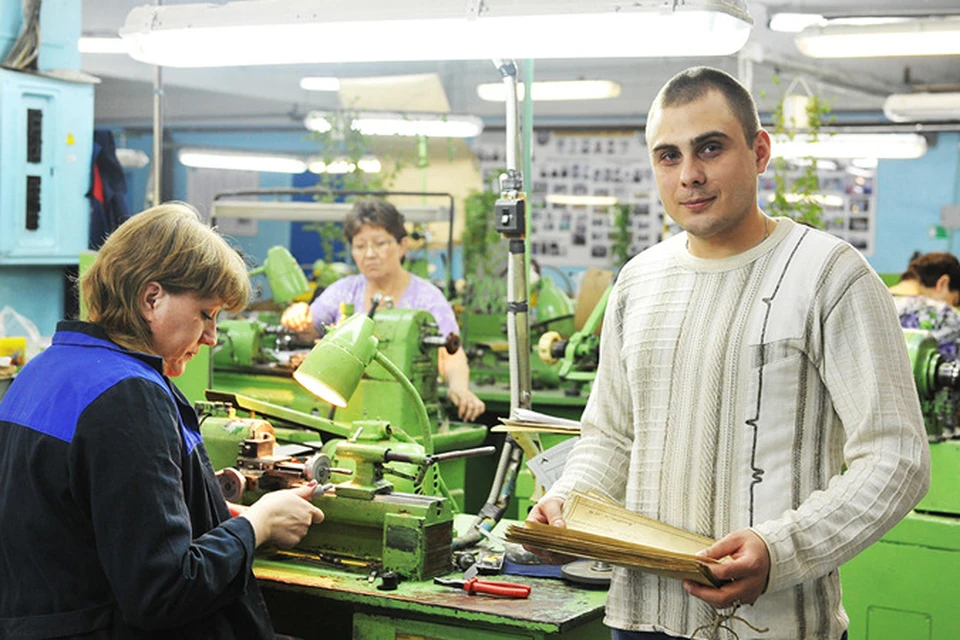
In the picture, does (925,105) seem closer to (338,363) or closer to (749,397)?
(338,363)

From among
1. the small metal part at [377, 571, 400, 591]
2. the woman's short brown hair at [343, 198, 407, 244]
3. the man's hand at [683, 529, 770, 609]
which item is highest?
the woman's short brown hair at [343, 198, 407, 244]

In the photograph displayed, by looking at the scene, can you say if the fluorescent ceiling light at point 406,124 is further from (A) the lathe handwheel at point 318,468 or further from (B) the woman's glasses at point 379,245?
(A) the lathe handwheel at point 318,468

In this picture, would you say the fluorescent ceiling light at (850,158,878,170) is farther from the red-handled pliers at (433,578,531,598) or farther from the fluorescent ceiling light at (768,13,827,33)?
the red-handled pliers at (433,578,531,598)

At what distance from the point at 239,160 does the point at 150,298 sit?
392 inches

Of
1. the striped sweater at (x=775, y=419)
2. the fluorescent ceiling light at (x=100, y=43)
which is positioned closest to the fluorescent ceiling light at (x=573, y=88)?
the fluorescent ceiling light at (x=100, y=43)

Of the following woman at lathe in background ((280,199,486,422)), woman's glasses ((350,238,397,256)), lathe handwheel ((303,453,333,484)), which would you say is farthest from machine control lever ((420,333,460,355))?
lathe handwheel ((303,453,333,484))

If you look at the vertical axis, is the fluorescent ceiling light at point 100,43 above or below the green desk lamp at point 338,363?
above

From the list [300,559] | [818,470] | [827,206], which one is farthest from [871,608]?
[827,206]

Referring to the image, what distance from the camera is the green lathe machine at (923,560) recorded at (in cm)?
359

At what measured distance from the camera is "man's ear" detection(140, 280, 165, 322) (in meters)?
1.89

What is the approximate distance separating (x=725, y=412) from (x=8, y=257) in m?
4.04

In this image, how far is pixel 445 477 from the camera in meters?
4.15

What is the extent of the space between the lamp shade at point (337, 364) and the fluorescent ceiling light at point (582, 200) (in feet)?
30.3

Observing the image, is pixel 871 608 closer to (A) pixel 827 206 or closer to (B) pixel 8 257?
(B) pixel 8 257
